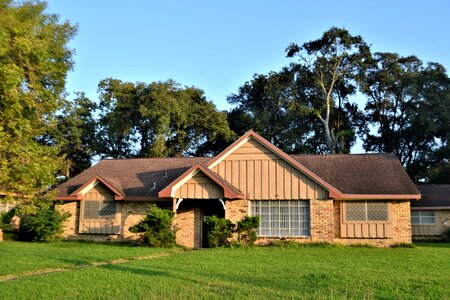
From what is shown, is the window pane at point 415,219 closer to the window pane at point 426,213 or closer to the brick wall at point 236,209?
the window pane at point 426,213

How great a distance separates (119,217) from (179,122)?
1876cm

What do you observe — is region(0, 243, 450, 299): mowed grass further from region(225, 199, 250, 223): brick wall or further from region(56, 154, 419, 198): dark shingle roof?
region(56, 154, 419, 198): dark shingle roof

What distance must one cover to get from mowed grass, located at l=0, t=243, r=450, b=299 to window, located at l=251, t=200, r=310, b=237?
5480mm

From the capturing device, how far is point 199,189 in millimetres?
20469

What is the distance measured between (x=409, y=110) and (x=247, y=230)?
2941cm

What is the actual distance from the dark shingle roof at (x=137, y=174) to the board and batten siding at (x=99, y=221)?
0.58m

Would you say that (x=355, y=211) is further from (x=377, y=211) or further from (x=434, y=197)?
(x=434, y=197)

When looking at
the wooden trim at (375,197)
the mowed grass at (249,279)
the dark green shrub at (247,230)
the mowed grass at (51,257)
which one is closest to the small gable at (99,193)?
the mowed grass at (51,257)

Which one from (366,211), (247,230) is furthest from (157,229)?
(366,211)

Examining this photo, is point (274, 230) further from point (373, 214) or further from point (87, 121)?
point (87, 121)

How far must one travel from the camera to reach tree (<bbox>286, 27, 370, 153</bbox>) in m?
42.0

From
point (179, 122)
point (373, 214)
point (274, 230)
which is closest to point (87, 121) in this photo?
point (179, 122)

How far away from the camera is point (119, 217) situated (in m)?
22.4

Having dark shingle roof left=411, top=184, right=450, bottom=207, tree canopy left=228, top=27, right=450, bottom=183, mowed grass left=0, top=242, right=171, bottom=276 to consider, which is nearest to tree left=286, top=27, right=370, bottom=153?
tree canopy left=228, top=27, right=450, bottom=183
